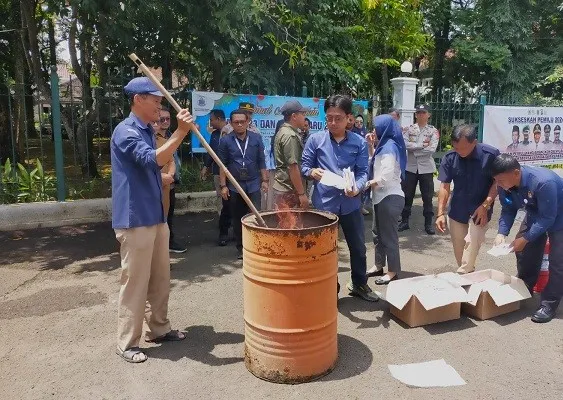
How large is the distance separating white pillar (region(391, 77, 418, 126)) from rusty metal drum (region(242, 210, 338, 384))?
22.1ft

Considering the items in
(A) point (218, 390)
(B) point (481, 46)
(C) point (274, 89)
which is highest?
(B) point (481, 46)

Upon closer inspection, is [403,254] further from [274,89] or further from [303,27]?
[303,27]

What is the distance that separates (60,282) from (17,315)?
82cm

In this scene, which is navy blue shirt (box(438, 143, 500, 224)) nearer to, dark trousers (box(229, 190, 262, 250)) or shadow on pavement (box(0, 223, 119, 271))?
dark trousers (box(229, 190, 262, 250))

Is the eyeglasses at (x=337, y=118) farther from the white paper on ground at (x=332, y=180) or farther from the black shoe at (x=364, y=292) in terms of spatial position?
the black shoe at (x=364, y=292)

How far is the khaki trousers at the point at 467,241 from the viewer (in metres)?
4.59

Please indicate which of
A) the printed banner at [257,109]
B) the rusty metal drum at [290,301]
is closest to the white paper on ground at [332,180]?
Answer: the rusty metal drum at [290,301]

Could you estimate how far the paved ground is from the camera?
3.00 meters

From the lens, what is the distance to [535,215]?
156 inches

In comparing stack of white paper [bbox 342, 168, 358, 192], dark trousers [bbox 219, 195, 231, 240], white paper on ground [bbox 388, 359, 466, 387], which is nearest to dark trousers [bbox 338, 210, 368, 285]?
stack of white paper [bbox 342, 168, 358, 192]

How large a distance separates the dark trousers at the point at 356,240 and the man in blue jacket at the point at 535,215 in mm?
1146

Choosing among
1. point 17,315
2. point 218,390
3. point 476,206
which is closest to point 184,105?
point 17,315

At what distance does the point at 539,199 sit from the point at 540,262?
0.79m

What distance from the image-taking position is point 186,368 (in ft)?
10.7
